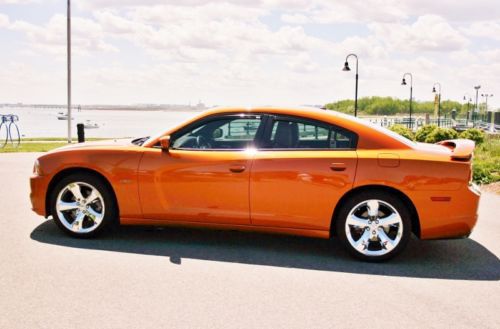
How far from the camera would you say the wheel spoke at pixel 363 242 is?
227 inches

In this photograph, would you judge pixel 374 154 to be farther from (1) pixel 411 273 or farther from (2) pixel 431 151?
(1) pixel 411 273

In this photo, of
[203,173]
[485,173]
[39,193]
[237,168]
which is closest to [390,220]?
[237,168]

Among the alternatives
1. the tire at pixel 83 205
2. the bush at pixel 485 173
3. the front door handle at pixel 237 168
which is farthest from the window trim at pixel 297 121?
the bush at pixel 485 173

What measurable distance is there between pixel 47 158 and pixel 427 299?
427 cm

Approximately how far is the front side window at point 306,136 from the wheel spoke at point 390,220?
76 cm

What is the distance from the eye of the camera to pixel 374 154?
18.8 ft

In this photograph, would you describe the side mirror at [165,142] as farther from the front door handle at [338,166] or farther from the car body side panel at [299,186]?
the front door handle at [338,166]

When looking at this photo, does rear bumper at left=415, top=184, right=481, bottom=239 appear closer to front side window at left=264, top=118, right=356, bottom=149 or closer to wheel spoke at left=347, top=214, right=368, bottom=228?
wheel spoke at left=347, top=214, right=368, bottom=228

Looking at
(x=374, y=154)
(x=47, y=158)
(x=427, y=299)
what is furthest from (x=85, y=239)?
(x=427, y=299)

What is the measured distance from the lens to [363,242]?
5.78m

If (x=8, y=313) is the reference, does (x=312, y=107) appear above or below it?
above

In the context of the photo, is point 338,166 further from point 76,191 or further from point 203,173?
point 76,191

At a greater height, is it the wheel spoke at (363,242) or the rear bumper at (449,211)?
the rear bumper at (449,211)

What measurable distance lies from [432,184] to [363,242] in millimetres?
860
